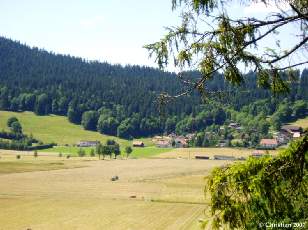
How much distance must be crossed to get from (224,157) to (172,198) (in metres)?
88.4

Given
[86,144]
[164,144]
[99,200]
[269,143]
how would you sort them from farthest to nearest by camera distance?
1. [164,144]
2. [86,144]
3. [269,143]
4. [99,200]

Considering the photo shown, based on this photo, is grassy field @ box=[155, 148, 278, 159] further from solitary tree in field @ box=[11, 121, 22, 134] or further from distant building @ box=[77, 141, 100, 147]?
solitary tree in field @ box=[11, 121, 22, 134]

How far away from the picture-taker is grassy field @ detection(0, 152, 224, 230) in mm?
44969

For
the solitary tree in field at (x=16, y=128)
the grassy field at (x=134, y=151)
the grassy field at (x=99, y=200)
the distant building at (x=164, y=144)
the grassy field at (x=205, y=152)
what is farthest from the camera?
the distant building at (x=164, y=144)

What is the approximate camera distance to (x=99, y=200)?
204ft

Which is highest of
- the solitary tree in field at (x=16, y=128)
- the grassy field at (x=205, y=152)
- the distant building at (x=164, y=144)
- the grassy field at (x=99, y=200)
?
the solitary tree in field at (x=16, y=128)

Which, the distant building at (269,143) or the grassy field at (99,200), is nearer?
the grassy field at (99,200)

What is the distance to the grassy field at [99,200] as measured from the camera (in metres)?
45.0

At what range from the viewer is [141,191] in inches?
2869

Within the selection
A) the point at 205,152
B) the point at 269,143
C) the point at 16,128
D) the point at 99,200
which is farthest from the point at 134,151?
the point at 99,200

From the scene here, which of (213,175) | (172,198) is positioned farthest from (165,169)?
(213,175)

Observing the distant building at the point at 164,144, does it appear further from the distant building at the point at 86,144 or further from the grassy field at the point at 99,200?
the grassy field at the point at 99,200

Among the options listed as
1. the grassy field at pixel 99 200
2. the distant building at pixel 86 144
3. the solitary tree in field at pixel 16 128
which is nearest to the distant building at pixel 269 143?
the grassy field at pixel 99 200

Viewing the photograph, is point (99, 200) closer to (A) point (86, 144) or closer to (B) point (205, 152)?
(B) point (205, 152)
